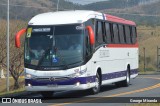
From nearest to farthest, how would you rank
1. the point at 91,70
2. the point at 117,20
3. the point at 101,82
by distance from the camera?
the point at 91,70
the point at 101,82
the point at 117,20

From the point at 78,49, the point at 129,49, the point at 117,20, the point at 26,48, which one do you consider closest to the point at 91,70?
the point at 78,49

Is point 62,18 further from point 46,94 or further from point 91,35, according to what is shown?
point 46,94

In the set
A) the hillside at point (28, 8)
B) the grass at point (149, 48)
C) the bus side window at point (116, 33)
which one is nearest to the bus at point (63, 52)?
the bus side window at point (116, 33)

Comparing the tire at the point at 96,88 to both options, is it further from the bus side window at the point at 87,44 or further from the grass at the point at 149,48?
the grass at the point at 149,48

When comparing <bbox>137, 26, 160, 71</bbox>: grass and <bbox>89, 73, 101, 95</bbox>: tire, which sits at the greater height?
<bbox>89, 73, 101, 95</bbox>: tire

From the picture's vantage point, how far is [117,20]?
26.9 metres

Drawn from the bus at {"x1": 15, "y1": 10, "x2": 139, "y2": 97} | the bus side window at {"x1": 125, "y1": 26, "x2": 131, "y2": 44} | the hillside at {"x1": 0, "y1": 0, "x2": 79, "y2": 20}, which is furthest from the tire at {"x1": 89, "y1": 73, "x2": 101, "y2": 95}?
the hillside at {"x1": 0, "y1": 0, "x2": 79, "y2": 20}

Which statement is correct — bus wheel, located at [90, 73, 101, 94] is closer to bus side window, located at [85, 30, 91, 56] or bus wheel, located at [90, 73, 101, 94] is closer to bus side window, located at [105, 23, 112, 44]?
bus side window, located at [85, 30, 91, 56]

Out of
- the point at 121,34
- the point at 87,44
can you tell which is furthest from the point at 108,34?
the point at 87,44

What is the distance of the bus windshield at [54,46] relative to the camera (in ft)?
68.2

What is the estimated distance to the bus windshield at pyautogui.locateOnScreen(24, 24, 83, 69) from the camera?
20.8m

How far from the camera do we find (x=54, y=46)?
825 inches

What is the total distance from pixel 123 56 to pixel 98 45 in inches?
195

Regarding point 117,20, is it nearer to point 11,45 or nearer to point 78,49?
point 78,49
